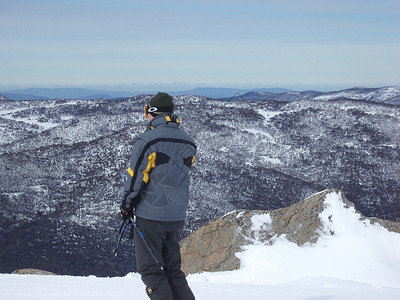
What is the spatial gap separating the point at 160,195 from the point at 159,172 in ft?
1.10

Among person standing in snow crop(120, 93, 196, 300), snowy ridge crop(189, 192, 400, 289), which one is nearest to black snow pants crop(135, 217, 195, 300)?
person standing in snow crop(120, 93, 196, 300)

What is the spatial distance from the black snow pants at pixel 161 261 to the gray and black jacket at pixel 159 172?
16 centimetres

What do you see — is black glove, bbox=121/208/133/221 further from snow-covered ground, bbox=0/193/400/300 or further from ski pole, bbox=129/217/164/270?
snow-covered ground, bbox=0/193/400/300

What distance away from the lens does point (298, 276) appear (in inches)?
448

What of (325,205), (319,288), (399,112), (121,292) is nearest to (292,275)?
(319,288)

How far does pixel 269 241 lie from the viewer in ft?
46.3

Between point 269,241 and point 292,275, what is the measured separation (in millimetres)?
2658

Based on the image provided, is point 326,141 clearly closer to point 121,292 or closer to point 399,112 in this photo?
point 399,112

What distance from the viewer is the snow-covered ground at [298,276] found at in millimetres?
8234

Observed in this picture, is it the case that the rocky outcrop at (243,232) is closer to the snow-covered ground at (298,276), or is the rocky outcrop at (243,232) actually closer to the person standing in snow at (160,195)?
the snow-covered ground at (298,276)

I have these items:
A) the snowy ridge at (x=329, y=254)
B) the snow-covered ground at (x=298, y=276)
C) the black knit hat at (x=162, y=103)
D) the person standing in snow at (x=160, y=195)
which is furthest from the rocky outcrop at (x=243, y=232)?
the black knit hat at (x=162, y=103)

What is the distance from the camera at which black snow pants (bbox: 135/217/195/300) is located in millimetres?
5289

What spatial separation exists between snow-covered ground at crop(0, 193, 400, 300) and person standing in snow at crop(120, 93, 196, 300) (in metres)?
2.66

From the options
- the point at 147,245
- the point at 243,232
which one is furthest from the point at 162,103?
the point at 243,232
